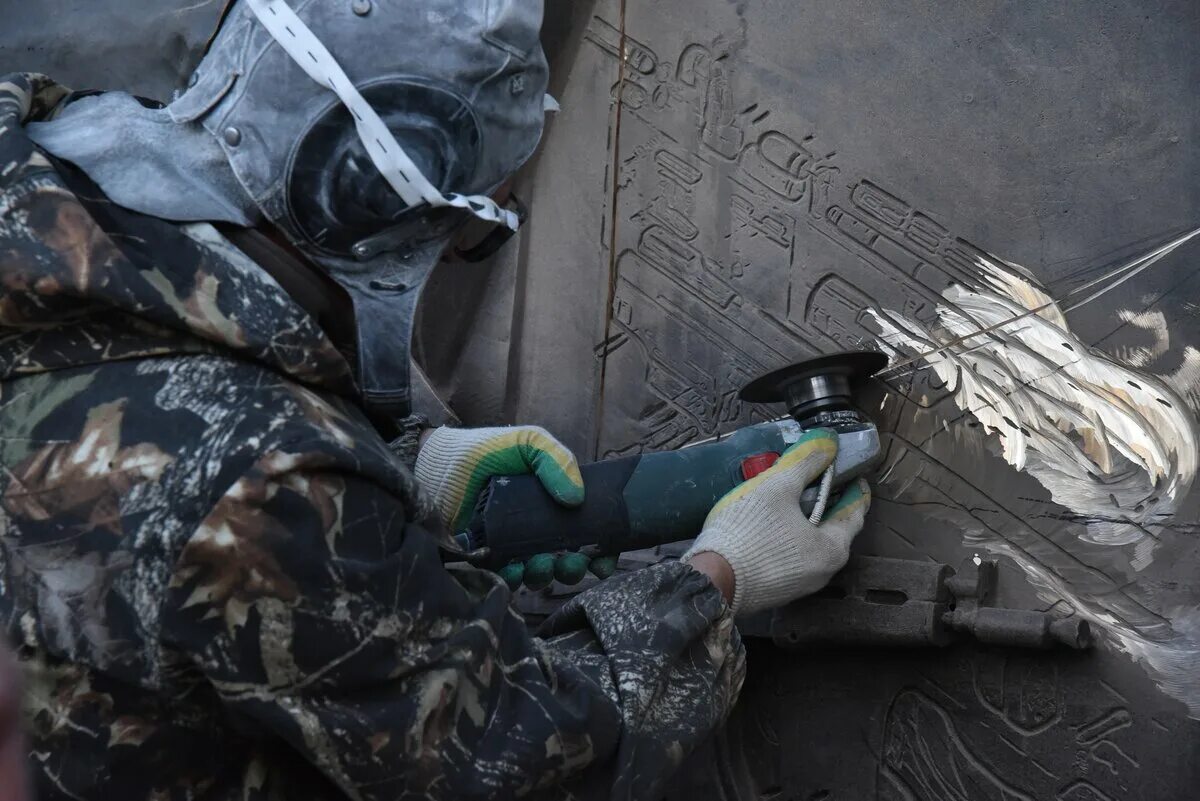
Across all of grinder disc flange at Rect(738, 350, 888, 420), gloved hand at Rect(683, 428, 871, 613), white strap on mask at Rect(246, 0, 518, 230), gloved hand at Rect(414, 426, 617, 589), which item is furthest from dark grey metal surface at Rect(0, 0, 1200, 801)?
white strap on mask at Rect(246, 0, 518, 230)

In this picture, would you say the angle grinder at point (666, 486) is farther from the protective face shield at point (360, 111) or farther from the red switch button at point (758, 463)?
the protective face shield at point (360, 111)

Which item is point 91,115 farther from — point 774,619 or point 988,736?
point 988,736

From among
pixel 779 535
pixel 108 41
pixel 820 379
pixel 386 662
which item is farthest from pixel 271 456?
pixel 108 41

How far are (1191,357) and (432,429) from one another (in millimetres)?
1548

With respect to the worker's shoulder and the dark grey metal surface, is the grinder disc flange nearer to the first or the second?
the dark grey metal surface

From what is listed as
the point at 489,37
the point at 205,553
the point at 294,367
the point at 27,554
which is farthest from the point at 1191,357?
the point at 27,554

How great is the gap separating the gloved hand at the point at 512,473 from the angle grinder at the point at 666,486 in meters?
0.02

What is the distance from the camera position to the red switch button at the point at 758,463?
102 inches

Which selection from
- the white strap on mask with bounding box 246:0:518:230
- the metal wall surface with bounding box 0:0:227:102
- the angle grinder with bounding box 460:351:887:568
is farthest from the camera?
the metal wall surface with bounding box 0:0:227:102

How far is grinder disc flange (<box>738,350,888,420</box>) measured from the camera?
267 cm

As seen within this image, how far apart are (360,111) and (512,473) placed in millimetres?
1016

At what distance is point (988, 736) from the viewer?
103 inches

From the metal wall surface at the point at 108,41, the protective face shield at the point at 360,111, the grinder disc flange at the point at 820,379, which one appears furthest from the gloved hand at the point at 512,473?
the metal wall surface at the point at 108,41

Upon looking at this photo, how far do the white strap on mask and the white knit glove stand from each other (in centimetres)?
87
